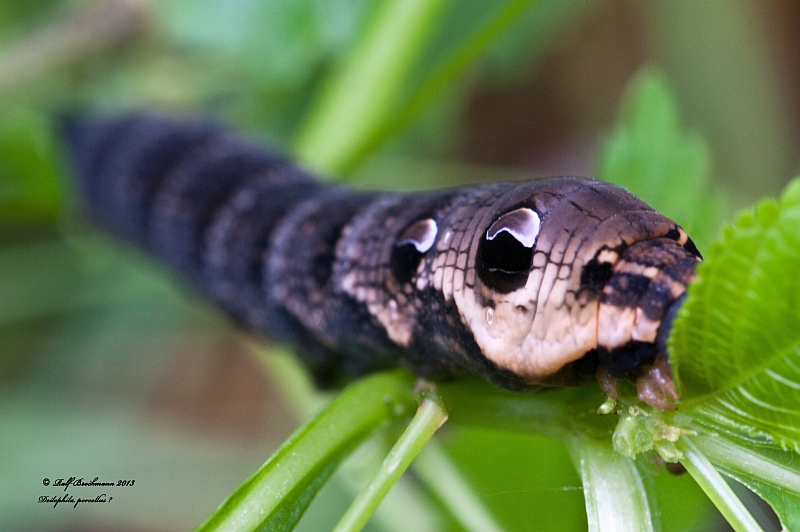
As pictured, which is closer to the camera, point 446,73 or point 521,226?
point 521,226

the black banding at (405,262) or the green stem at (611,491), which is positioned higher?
the black banding at (405,262)

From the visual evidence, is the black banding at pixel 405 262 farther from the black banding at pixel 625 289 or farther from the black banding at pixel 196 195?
the black banding at pixel 196 195

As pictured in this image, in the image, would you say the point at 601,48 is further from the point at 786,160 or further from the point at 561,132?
the point at 786,160

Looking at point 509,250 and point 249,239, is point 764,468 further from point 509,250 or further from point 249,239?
point 249,239

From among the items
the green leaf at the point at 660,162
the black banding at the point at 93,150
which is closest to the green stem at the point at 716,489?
the green leaf at the point at 660,162

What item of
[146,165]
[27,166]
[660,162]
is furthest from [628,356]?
[27,166]

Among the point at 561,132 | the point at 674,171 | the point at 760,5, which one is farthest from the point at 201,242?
the point at 760,5

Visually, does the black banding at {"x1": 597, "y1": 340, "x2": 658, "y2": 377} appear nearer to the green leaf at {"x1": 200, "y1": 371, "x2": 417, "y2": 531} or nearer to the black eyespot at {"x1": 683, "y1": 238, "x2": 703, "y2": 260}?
the black eyespot at {"x1": 683, "y1": 238, "x2": 703, "y2": 260}
